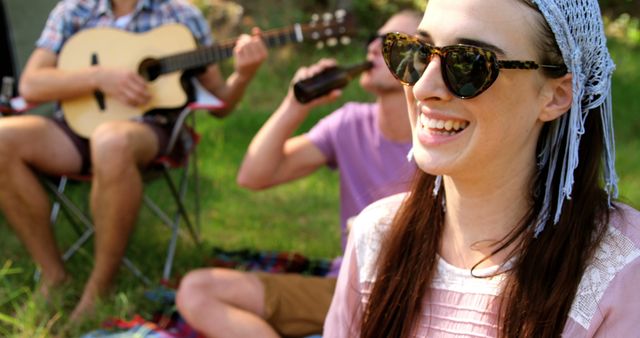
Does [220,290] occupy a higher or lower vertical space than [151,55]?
lower

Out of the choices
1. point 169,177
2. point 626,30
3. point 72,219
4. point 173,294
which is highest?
point 626,30

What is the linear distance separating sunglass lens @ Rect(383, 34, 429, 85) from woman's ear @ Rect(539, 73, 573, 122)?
0.22 meters

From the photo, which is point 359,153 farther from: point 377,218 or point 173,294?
point 377,218

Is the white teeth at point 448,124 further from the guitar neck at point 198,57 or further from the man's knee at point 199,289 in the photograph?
the guitar neck at point 198,57

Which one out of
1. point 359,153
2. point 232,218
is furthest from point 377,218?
point 232,218

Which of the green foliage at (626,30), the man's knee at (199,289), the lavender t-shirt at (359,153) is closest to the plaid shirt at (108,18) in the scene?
the lavender t-shirt at (359,153)

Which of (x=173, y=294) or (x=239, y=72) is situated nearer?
(x=173, y=294)

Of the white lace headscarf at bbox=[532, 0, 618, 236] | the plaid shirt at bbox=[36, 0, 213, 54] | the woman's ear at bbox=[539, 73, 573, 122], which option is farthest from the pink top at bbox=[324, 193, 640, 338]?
the plaid shirt at bbox=[36, 0, 213, 54]

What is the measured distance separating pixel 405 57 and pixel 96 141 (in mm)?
2089

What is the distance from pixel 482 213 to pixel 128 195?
207 centimetres

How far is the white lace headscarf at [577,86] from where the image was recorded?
4.66 feet

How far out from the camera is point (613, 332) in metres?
1.41

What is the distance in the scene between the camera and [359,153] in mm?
2900

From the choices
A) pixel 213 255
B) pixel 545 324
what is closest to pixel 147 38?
pixel 213 255
